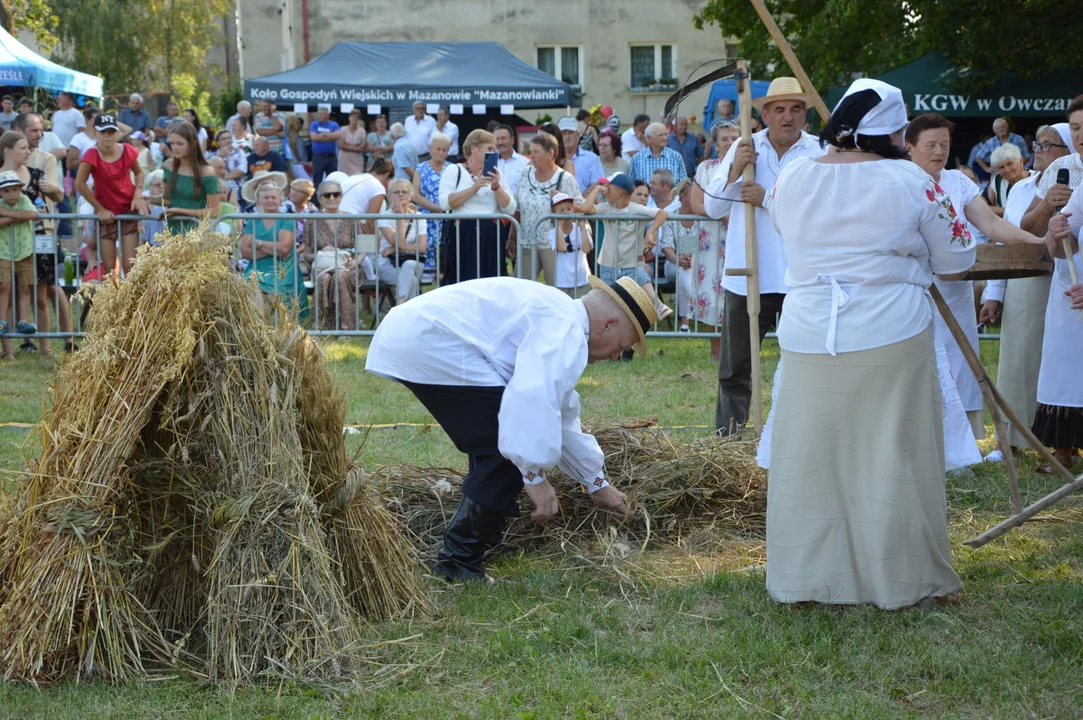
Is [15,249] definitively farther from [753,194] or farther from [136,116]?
[136,116]

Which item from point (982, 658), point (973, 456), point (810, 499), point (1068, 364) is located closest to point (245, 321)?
point (810, 499)

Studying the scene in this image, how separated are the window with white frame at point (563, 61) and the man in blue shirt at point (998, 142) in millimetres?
17581

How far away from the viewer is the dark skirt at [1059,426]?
667 centimetres

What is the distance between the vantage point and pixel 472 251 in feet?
38.2

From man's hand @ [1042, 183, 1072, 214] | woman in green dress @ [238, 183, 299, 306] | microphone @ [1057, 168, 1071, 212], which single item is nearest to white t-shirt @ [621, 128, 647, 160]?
woman in green dress @ [238, 183, 299, 306]

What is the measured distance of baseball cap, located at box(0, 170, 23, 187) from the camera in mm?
10567

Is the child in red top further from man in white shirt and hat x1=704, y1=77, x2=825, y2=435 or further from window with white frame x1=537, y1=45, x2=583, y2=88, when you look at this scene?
window with white frame x1=537, y1=45, x2=583, y2=88

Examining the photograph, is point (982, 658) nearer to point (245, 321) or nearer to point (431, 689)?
point (431, 689)

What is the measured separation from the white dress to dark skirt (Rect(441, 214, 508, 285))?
5.34m

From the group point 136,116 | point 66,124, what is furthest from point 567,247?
point 136,116

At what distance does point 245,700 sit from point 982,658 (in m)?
2.37

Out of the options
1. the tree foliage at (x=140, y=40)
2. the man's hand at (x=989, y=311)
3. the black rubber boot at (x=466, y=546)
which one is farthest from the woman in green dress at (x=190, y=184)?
the tree foliage at (x=140, y=40)

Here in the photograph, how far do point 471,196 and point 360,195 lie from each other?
1641 mm

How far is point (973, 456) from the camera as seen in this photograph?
221 inches
